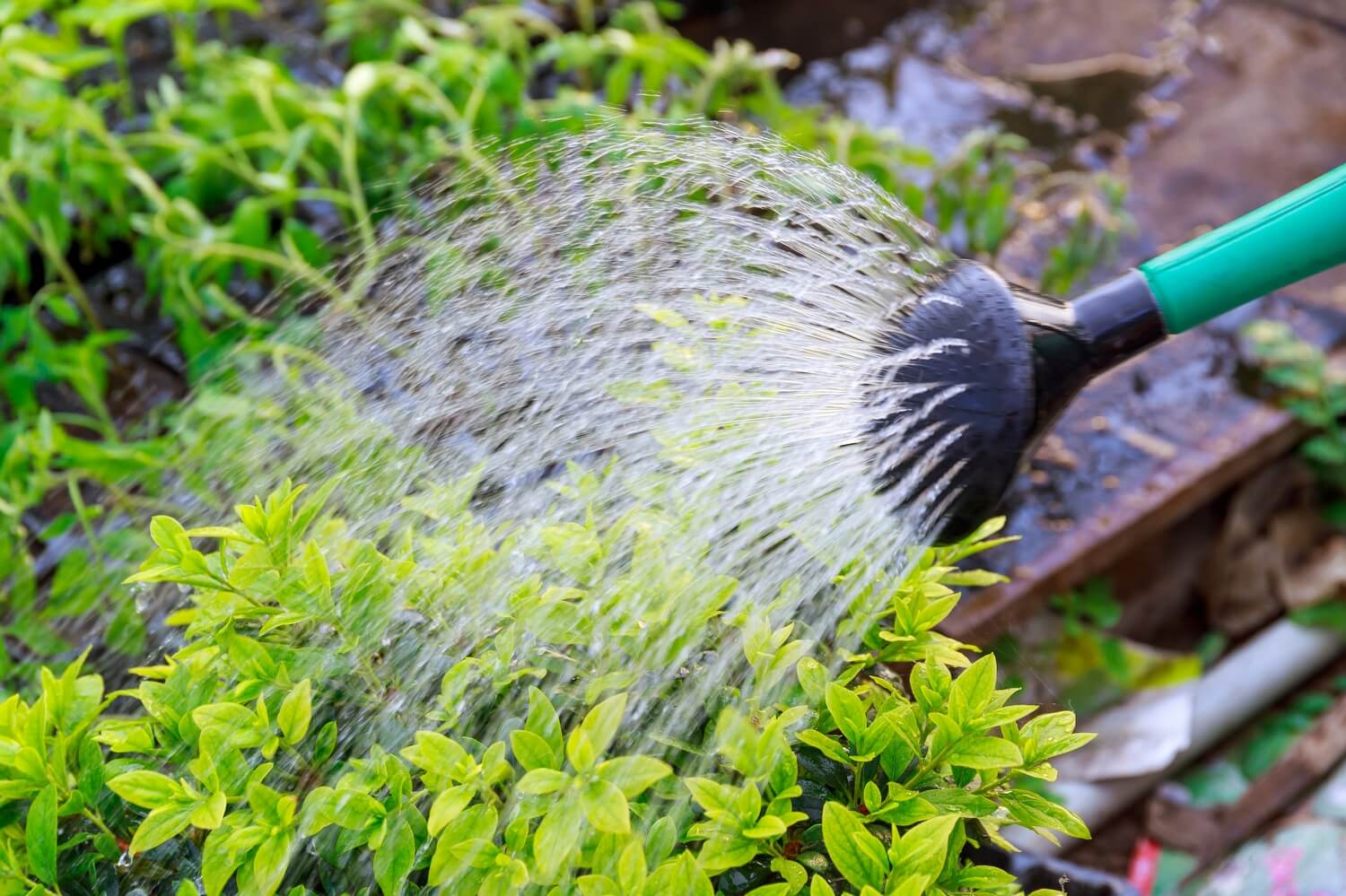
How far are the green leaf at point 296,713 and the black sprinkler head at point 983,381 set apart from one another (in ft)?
2.20

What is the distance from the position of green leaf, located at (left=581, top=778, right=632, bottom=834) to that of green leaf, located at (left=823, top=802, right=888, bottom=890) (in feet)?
0.60

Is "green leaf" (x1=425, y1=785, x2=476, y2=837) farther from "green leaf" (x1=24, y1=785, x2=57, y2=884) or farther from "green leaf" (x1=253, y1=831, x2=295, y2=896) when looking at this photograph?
"green leaf" (x1=24, y1=785, x2=57, y2=884)

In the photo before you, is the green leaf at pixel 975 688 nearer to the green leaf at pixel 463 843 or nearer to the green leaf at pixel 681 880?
the green leaf at pixel 681 880

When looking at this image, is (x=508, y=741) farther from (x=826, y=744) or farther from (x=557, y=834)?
(x=826, y=744)

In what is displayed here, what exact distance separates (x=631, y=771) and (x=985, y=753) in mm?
347

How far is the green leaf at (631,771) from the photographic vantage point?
1.07 meters

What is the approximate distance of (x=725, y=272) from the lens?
1.66 metres

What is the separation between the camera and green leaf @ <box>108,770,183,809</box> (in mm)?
1170

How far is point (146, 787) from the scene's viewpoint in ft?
3.88

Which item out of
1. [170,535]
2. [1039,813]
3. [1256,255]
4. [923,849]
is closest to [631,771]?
[923,849]

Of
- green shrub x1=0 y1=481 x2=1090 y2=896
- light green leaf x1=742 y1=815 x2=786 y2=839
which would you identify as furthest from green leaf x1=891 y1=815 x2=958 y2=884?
light green leaf x1=742 y1=815 x2=786 y2=839

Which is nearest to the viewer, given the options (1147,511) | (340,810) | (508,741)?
(340,810)

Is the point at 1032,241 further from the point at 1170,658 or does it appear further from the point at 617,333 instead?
the point at 617,333

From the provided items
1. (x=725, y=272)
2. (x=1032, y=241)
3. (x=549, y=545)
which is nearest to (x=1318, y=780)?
(x=1032, y=241)
